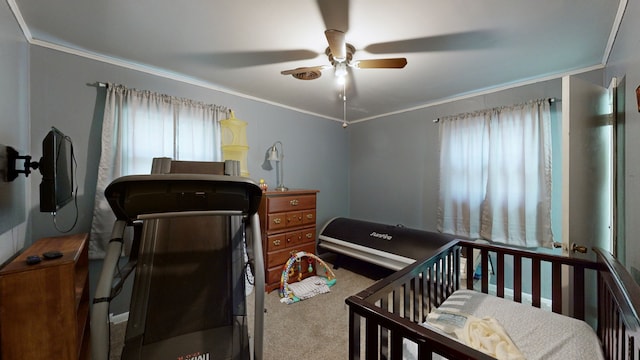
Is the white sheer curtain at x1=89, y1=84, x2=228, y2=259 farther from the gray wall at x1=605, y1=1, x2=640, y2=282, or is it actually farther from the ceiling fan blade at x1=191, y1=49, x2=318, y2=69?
the gray wall at x1=605, y1=1, x2=640, y2=282

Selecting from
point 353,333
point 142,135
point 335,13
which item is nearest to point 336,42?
point 335,13

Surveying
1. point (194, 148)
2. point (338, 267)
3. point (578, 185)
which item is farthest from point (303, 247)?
point (578, 185)

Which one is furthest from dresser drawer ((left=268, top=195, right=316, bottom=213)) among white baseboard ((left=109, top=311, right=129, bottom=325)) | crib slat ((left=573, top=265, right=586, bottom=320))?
crib slat ((left=573, top=265, right=586, bottom=320))

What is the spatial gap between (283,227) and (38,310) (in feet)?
6.13

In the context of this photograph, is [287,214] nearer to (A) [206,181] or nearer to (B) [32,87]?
(A) [206,181]

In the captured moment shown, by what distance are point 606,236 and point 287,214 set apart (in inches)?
103

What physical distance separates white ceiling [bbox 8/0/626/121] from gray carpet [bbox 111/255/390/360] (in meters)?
2.16

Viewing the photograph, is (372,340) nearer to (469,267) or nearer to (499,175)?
(469,267)

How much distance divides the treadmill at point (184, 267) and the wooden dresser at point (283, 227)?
0.70 meters

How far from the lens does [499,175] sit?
8.33 ft

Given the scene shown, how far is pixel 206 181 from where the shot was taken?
117 centimetres

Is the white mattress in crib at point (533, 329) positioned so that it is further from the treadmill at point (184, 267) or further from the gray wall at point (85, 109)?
the gray wall at point (85, 109)

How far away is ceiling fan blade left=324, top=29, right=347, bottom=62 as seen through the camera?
4.42 ft

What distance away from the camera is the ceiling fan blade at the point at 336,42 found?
4.42 feet
